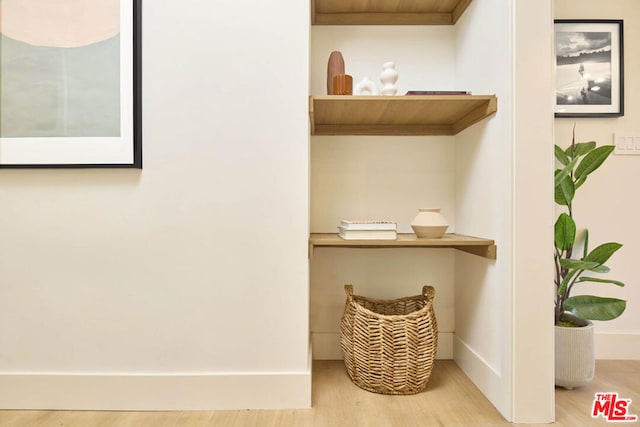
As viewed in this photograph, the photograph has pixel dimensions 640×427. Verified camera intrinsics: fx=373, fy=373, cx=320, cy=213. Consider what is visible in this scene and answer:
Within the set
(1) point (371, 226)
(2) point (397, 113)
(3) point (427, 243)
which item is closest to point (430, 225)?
(3) point (427, 243)

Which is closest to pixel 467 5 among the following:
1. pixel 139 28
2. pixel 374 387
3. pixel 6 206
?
pixel 139 28

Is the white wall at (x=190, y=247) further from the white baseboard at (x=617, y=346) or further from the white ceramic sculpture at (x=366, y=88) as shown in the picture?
the white baseboard at (x=617, y=346)

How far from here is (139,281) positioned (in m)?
1.42

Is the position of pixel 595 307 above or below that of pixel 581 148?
below

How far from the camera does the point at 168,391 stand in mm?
1399

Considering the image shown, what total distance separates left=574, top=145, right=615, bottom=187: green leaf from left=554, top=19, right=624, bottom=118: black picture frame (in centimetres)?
33

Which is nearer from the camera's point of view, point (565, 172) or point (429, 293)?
point (565, 172)

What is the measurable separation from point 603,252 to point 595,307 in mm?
231

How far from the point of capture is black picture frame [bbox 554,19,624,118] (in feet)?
5.95

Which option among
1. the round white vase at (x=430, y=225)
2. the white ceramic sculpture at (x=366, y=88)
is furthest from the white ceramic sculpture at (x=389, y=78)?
the round white vase at (x=430, y=225)

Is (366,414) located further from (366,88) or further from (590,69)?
(590,69)

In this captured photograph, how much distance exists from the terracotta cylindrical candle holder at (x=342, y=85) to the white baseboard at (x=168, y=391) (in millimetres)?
1110

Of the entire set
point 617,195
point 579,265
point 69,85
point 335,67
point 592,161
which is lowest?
point 579,265

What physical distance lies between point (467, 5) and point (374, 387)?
66.6 inches
